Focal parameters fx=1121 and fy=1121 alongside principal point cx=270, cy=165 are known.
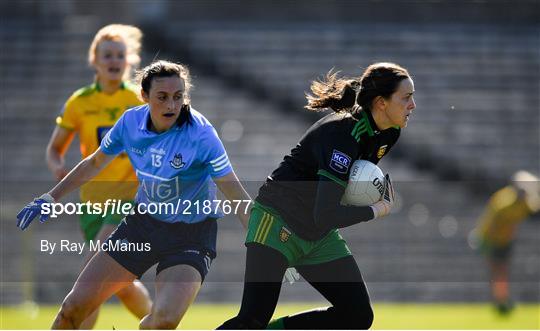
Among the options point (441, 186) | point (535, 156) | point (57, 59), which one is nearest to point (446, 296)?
point (441, 186)

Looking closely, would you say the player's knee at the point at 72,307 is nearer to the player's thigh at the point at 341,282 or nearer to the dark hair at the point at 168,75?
the dark hair at the point at 168,75

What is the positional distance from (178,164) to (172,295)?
0.76m

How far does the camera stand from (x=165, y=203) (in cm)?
632

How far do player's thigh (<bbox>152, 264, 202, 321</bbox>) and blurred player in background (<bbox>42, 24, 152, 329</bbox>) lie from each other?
189 centimetres

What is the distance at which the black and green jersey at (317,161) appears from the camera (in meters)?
5.75

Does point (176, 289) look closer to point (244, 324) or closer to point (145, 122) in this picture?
point (244, 324)

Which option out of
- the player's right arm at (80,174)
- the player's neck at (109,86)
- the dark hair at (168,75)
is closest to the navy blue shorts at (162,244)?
the player's right arm at (80,174)

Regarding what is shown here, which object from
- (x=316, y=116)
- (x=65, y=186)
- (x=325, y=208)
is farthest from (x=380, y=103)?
(x=316, y=116)

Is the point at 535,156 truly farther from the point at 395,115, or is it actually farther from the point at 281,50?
the point at 395,115

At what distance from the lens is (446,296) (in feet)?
49.6

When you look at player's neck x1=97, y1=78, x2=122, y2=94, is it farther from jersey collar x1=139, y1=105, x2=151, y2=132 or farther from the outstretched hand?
the outstretched hand

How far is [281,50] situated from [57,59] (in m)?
3.87

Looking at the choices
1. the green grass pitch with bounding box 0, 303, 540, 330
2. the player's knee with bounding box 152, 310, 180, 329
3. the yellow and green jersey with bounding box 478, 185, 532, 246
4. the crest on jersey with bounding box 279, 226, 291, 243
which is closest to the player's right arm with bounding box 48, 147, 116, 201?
the player's knee with bounding box 152, 310, 180, 329

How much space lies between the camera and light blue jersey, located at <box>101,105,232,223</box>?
623 cm
